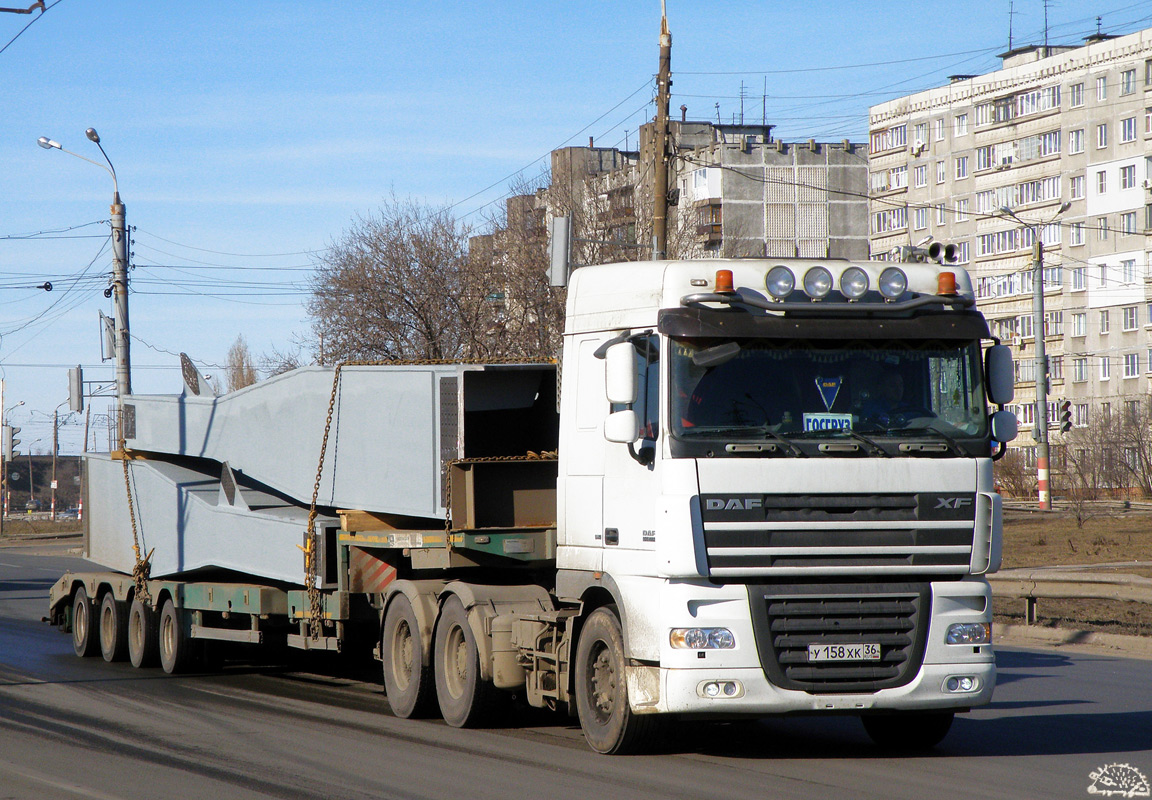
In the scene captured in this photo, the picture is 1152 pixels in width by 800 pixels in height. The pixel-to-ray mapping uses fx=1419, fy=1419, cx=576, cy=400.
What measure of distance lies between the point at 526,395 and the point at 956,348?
3.95 m

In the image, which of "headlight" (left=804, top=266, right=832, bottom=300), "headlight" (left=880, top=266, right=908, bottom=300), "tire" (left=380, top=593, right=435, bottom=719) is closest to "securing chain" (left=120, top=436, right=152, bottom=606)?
"tire" (left=380, top=593, right=435, bottom=719)

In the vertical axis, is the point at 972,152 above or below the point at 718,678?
above

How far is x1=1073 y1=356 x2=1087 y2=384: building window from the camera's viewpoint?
243 feet

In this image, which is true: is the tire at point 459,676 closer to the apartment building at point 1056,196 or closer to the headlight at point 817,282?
the headlight at point 817,282

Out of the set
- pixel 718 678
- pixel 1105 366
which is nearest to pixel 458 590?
pixel 718 678

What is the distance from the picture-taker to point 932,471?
29.1 ft

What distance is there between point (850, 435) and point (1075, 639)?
9962mm

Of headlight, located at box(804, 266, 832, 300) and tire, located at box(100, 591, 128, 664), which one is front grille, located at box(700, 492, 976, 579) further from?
tire, located at box(100, 591, 128, 664)

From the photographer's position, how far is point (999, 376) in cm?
916

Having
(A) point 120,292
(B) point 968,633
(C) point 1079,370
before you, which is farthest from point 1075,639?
(C) point 1079,370

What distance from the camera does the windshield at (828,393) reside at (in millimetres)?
8805

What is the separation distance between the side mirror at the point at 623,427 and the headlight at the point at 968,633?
2.33 meters

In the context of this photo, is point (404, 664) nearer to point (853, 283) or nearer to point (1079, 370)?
point (853, 283)

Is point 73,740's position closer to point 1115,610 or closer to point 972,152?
point 1115,610
